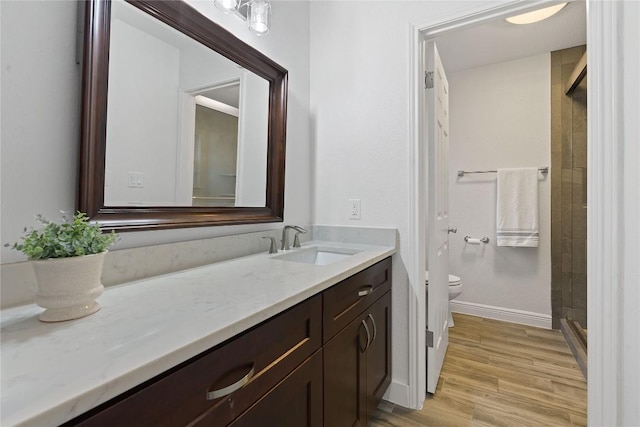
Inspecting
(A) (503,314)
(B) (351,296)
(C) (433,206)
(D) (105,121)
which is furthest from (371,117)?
(A) (503,314)

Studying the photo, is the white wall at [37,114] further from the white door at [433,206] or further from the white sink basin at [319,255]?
the white door at [433,206]

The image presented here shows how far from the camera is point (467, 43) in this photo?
2.53 metres

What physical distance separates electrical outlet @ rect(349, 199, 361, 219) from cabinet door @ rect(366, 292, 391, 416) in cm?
48

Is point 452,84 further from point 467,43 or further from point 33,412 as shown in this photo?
point 33,412

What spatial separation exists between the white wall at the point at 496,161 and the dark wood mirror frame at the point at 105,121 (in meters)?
2.09

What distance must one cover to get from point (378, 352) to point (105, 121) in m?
1.46

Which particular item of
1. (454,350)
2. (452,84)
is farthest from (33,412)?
(452,84)

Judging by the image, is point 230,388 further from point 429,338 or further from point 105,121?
point 429,338

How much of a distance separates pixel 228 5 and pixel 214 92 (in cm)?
35

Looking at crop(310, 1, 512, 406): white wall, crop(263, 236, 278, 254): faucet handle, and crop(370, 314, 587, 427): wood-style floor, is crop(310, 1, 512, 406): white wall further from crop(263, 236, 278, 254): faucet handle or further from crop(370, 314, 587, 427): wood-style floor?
crop(263, 236, 278, 254): faucet handle

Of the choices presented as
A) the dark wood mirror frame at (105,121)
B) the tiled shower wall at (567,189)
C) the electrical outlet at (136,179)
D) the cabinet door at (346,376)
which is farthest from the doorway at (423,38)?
the tiled shower wall at (567,189)

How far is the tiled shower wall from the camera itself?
8.20ft

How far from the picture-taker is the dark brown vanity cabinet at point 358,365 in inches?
42.4

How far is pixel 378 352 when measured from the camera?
149cm
